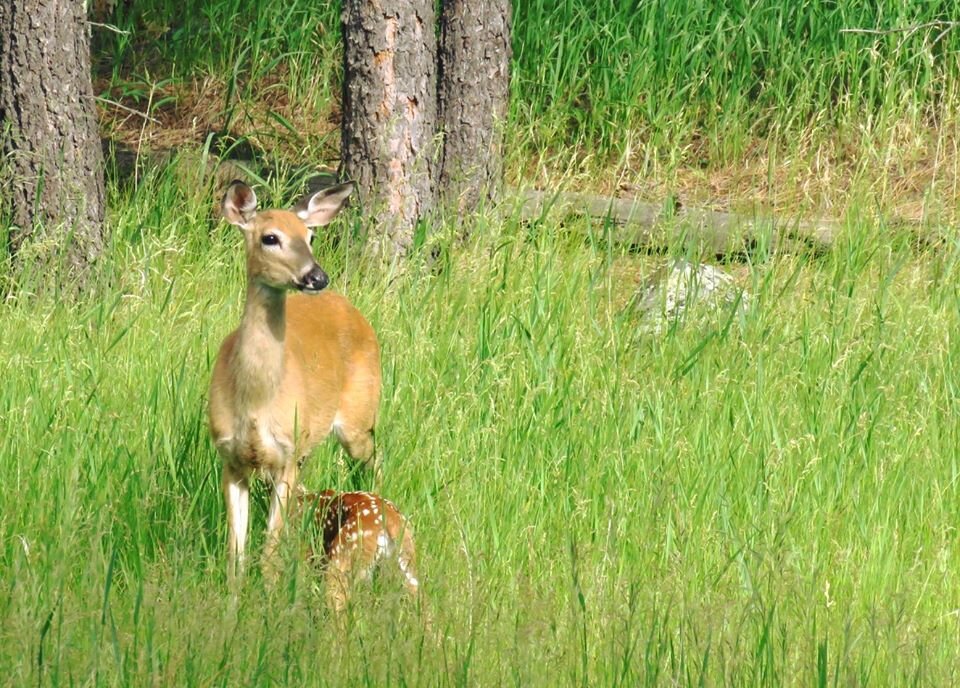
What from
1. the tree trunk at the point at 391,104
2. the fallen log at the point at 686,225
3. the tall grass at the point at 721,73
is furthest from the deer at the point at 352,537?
the tall grass at the point at 721,73

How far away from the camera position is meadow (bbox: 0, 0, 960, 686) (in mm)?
3604

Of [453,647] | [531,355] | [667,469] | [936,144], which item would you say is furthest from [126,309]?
[936,144]

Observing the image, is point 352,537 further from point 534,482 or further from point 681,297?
point 681,297

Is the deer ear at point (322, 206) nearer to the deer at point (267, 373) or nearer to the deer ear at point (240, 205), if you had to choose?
the deer at point (267, 373)

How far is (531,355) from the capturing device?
228 inches

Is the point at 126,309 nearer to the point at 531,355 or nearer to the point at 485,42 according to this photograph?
the point at 531,355

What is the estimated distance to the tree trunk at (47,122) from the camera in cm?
700

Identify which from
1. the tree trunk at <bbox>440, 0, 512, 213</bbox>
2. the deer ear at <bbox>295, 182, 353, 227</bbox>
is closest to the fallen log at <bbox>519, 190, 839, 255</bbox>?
the tree trunk at <bbox>440, 0, 512, 213</bbox>

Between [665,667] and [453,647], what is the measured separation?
1.70ft

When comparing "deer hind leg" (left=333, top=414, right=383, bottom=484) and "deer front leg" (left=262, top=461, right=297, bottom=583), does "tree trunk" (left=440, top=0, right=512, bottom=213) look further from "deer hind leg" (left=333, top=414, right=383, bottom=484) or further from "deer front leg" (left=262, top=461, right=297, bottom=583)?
"deer front leg" (left=262, top=461, right=297, bottom=583)

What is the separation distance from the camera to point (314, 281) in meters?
4.61

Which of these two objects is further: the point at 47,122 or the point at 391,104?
the point at 391,104

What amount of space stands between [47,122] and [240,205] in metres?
2.52

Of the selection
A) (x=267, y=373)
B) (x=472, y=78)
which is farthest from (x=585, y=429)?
(x=472, y=78)
